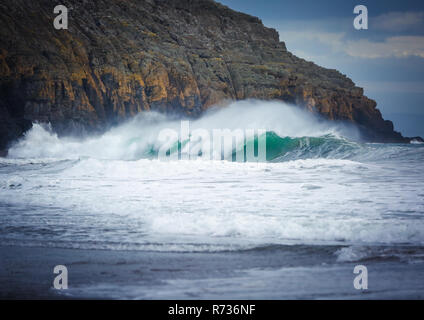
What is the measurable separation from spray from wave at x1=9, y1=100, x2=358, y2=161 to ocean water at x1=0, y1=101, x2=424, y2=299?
7855mm

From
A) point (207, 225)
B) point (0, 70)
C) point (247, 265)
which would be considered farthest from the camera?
point (0, 70)

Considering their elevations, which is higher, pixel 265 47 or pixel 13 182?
pixel 265 47

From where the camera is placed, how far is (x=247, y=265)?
12.3ft

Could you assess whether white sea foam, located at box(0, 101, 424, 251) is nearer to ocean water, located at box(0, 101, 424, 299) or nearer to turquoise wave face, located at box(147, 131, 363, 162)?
ocean water, located at box(0, 101, 424, 299)

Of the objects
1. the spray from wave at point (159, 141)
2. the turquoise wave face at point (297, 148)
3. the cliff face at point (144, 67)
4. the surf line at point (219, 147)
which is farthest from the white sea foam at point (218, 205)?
the cliff face at point (144, 67)

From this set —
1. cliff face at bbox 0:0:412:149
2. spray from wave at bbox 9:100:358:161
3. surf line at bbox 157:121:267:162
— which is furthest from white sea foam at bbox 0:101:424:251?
cliff face at bbox 0:0:412:149

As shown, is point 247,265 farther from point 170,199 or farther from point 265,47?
point 265,47

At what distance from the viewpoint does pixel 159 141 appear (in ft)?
93.1
